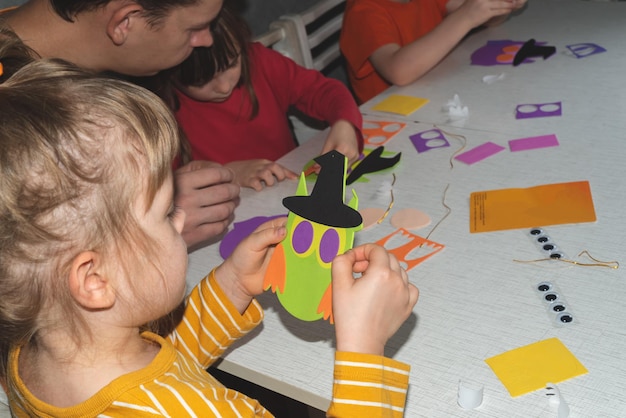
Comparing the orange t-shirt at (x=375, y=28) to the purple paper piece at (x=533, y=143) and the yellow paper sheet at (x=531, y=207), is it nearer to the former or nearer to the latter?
the purple paper piece at (x=533, y=143)

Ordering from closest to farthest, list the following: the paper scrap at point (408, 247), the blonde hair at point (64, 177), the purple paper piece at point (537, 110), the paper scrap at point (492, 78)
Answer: the blonde hair at point (64, 177) → the paper scrap at point (408, 247) → the purple paper piece at point (537, 110) → the paper scrap at point (492, 78)

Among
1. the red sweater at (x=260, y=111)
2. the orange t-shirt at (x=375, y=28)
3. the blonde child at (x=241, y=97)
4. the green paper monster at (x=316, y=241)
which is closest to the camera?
the green paper monster at (x=316, y=241)

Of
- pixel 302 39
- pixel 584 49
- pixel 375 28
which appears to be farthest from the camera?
pixel 302 39

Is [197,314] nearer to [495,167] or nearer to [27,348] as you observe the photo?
[27,348]

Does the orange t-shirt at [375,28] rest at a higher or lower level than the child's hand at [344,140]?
lower

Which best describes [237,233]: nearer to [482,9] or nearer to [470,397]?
[470,397]

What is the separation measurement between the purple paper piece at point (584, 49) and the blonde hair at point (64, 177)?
127cm

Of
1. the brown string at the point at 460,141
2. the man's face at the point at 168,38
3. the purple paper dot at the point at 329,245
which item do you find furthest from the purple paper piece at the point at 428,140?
the purple paper dot at the point at 329,245

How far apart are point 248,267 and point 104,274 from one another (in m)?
0.28

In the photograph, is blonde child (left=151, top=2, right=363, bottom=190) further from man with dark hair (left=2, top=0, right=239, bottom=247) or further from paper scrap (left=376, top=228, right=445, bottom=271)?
paper scrap (left=376, top=228, right=445, bottom=271)

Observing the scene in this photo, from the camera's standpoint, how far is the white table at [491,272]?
89cm

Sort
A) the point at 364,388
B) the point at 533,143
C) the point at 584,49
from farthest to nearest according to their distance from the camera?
the point at 584,49 → the point at 533,143 → the point at 364,388

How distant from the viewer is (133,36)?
1359 millimetres

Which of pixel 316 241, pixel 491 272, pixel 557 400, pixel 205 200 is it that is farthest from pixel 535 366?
pixel 205 200
